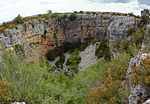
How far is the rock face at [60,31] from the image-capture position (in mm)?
87625

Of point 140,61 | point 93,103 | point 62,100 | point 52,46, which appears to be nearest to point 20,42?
point 52,46

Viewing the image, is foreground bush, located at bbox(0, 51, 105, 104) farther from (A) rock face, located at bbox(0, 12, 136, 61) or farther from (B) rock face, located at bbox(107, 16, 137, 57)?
(B) rock face, located at bbox(107, 16, 137, 57)

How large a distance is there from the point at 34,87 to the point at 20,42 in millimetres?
42572

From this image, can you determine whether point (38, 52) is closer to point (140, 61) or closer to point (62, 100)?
point (62, 100)

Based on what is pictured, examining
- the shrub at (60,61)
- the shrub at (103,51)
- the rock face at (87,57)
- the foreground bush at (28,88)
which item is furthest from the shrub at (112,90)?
the shrub at (60,61)

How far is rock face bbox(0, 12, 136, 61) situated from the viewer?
8762 cm

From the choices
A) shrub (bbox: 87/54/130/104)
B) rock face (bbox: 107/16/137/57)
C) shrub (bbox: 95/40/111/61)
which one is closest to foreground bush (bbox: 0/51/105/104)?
shrub (bbox: 87/54/130/104)

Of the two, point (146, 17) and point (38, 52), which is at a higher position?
point (146, 17)

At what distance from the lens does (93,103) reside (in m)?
40.8

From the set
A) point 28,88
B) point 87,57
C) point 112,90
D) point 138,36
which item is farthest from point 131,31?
point 112,90

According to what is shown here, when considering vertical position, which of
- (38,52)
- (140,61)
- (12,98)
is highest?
(140,61)

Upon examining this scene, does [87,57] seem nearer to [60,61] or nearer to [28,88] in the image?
[60,61]

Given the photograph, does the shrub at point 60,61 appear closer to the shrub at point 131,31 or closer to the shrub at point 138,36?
the shrub at point 131,31

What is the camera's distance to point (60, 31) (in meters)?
103
